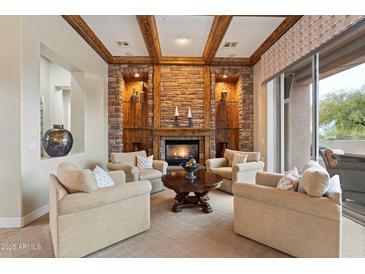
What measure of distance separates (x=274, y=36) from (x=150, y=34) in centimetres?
261

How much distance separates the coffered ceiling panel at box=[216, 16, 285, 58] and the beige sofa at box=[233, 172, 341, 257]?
10.3 feet

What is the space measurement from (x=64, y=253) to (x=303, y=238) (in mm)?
2306

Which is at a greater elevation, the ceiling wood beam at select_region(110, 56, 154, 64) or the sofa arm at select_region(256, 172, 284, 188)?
the ceiling wood beam at select_region(110, 56, 154, 64)

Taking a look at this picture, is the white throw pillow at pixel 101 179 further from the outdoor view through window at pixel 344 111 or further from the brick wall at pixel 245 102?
the brick wall at pixel 245 102

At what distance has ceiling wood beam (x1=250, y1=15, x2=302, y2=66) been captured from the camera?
12.5ft

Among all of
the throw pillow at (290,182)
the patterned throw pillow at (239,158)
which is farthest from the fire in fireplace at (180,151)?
the throw pillow at (290,182)

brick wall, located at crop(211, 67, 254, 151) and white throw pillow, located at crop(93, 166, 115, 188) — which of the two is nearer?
white throw pillow, located at crop(93, 166, 115, 188)

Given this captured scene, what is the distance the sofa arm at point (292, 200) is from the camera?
6.30ft

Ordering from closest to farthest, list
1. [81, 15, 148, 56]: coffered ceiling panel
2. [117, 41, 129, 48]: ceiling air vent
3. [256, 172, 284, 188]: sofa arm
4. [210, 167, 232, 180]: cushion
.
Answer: [256, 172, 284, 188]: sofa arm → [81, 15, 148, 56]: coffered ceiling panel → [210, 167, 232, 180]: cushion → [117, 41, 129, 48]: ceiling air vent

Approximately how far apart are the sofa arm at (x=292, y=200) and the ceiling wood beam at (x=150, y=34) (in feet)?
10.6

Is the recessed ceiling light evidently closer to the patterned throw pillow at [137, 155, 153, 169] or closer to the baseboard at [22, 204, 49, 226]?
the patterned throw pillow at [137, 155, 153, 169]

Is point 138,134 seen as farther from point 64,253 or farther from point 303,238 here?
point 303,238

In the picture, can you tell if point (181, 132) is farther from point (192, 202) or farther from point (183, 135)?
point (192, 202)

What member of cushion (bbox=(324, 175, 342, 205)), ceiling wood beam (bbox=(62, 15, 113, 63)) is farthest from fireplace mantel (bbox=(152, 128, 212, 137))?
cushion (bbox=(324, 175, 342, 205))
